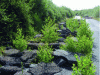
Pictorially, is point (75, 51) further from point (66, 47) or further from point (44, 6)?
point (44, 6)

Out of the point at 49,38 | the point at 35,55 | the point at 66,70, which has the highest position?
the point at 49,38

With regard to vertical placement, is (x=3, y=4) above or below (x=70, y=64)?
above

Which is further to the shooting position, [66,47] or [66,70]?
[66,47]

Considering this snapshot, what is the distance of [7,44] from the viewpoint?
6.52 m

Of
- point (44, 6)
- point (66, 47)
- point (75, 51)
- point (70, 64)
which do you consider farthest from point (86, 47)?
point (44, 6)

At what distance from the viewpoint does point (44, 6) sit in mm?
11086

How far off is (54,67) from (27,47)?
2.81m

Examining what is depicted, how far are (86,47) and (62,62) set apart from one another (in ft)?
5.15

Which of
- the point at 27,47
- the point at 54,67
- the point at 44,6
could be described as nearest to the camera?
the point at 54,67

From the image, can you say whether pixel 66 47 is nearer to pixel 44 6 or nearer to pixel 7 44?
pixel 7 44

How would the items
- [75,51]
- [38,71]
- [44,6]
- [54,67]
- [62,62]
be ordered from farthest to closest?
Answer: 1. [44,6]
2. [75,51]
3. [62,62]
4. [54,67]
5. [38,71]

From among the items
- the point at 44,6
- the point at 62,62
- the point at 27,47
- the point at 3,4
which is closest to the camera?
the point at 62,62

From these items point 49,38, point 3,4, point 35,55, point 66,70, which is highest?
point 3,4

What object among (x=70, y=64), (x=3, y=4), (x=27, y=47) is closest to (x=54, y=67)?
(x=70, y=64)
